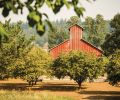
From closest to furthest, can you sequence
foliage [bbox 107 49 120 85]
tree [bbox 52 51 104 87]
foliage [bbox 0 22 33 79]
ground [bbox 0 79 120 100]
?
foliage [bbox 107 49 120 85], ground [bbox 0 79 120 100], foliage [bbox 0 22 33 79], tree [bbox 52 51 104 87]

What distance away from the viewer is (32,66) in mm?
44750

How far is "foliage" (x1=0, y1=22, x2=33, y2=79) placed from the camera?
39.1 metres

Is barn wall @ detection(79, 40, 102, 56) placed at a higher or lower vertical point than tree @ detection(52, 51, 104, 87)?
higher

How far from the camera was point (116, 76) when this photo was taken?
36594 millimetres

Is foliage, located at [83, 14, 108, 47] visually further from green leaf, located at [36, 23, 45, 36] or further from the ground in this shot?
green leaf, located at [36, 23, 45, 36]

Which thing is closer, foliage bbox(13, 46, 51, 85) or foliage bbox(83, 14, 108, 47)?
foliage bbox(13, 46, 51, 85)

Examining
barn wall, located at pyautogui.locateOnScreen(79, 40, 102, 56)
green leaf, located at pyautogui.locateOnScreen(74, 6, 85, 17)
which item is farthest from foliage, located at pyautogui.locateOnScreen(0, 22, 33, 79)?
green leaf, located at pyautogui.locateOnScreen(74, 6, 85, 17)

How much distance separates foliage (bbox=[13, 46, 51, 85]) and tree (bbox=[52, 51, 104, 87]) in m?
2.20

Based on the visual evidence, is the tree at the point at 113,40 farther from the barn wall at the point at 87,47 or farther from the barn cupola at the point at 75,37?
the barn cupola at the point at 75,37

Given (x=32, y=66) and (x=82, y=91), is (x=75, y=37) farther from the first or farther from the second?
(x=82, y=91)

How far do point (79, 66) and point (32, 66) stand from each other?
6266mm

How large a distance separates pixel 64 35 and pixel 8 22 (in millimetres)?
102185

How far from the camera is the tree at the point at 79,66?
4412 centimetres

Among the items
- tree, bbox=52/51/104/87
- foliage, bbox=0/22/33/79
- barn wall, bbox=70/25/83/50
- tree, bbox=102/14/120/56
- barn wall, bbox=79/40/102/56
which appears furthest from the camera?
tree, bbox=102/14/120/56
